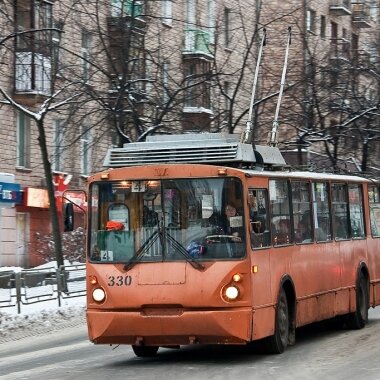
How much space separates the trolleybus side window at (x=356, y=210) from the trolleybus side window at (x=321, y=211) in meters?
1.37

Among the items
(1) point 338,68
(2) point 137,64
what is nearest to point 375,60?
(1) point 338,68

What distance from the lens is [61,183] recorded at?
120 feet

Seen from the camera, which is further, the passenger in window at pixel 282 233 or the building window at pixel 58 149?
the building window at pixel 58 149

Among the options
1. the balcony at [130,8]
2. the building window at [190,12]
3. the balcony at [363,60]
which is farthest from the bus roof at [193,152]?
the building window at [190,12]

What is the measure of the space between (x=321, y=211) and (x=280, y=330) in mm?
2966

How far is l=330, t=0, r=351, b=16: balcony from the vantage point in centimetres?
5553

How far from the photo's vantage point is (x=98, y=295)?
42.7ft

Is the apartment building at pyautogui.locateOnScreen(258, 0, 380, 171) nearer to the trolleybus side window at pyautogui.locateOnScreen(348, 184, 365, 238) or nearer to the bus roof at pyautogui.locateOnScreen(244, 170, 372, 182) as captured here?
the trolleybus side window at pyautogui.locateOnScreen(348, 184, 365, 238)

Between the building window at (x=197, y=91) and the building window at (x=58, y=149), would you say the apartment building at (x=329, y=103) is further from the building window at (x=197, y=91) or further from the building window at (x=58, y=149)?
the building window at (x=58, y=149)

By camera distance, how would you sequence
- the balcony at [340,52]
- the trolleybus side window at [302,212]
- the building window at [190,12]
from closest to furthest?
the trolleybus side window at [302,212] < the balcony at [340,52] < the building window at [190,12]

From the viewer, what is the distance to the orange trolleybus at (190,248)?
1258 cm

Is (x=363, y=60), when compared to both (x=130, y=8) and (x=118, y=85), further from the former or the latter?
(x=118, y=85)

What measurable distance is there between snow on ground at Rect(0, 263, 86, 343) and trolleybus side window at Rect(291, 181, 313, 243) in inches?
221

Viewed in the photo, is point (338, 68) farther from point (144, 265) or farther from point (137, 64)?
point (144, 265)
